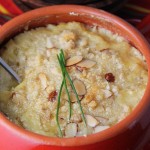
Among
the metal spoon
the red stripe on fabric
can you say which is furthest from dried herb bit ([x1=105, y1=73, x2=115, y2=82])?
the red stripe on fabric

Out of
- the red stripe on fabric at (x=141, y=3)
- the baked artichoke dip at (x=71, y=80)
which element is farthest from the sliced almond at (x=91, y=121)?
the red stripe on fabric at (x=141, y=3)

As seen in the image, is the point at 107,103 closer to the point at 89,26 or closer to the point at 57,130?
the point at 57,130

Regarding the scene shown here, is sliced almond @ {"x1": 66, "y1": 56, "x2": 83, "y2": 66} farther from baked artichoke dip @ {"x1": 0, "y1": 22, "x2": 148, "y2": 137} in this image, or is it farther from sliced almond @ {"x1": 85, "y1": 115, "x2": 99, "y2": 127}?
sliced almond @ {"x1": 85, "y1": 115, "x2": 99, "y2": 127}

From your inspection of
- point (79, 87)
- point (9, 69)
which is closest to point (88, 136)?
point (79, 87)

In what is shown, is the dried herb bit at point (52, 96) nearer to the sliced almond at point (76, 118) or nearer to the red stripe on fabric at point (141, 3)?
the sliced almond at point (76, 118)

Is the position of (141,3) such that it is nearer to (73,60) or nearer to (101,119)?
(73,60)

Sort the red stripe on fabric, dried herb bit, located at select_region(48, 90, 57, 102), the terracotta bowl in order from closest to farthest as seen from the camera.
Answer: the terracotta bowl, dried herb bit, located at select_region(48, 90, 57, 102), the red stripe on fabric
